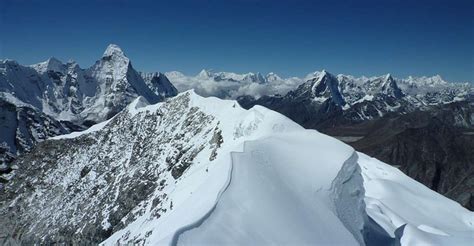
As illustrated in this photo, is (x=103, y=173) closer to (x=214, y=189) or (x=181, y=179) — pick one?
(x=181, y=179)

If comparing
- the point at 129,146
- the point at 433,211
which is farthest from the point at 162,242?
the point at 129,146

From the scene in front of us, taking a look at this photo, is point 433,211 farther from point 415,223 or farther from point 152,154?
point 152,154

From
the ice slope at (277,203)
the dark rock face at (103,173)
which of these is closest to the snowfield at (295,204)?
the ice slope at (277,203)

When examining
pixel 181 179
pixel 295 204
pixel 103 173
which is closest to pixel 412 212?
pixel 295 204

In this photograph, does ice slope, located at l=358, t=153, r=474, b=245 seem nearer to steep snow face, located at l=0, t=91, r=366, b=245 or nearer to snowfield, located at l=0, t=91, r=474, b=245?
snowfield, located at l=0, t=91, r=474, b=245

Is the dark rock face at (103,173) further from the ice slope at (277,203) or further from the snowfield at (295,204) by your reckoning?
the ice slope at (277,203)
